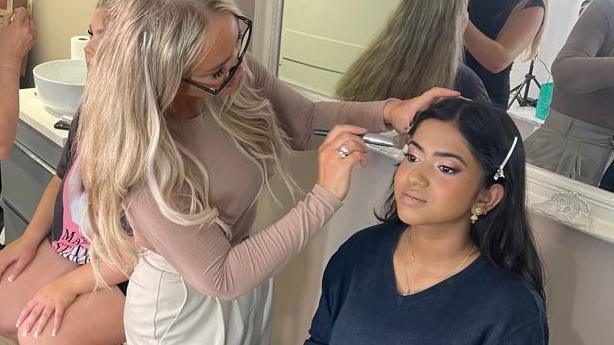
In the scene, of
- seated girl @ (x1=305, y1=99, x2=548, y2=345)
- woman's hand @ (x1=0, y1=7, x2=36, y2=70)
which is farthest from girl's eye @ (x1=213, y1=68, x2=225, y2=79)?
woman's hand @ (x1=0, y1=7, x2=36, y2=70)

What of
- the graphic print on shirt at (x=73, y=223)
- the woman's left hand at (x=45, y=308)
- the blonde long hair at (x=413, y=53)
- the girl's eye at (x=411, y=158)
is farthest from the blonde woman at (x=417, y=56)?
the woman's left hand at (x=45, y=308)

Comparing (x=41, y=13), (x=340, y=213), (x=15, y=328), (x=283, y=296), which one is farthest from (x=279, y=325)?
(x=41, y=13)

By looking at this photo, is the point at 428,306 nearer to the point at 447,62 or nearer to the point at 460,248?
the point at 460,248

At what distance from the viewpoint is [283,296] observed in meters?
1.74

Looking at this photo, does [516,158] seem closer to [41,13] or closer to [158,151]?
[158,151]

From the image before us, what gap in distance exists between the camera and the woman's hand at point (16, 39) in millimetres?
1390

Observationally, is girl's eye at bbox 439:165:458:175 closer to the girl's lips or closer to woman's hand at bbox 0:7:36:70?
the girl's lips

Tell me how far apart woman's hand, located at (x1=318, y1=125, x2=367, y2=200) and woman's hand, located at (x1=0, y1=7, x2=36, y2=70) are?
0.82 metres

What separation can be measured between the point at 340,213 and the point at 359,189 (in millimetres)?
92

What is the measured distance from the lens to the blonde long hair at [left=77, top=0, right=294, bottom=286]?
35.5 inches

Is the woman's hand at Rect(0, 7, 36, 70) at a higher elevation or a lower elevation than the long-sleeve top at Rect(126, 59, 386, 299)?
higher

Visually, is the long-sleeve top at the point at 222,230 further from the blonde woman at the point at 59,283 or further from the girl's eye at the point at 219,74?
the blonde woman at the point at 59,283

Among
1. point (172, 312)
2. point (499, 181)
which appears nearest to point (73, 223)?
point (172, 312)

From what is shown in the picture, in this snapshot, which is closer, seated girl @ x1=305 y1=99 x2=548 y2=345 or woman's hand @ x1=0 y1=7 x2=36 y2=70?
seated girl @ x1=305 y1=99 x2=548 y2=345
